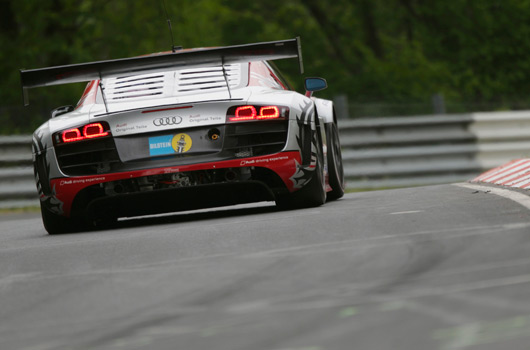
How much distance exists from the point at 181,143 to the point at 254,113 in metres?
0.49

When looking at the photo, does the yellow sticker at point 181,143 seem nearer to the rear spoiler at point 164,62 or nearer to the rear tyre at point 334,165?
the rear spoiler at point 164,62

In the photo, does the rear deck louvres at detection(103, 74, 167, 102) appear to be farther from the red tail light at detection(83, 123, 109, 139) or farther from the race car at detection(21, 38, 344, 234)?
the red tail light at detection(83, 123, 109, 139)

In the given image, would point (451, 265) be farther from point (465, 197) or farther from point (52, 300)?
point (465, 197)

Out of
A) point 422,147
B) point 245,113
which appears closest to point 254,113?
point 245,113

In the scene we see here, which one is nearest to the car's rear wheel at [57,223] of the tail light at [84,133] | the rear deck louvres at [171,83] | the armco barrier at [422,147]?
the tail light at [84,133]

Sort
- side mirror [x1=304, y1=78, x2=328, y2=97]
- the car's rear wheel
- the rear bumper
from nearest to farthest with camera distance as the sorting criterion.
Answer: the rear bumper → the car's rear wheel → side mirror [x1=304, y1=78, x2=328, y2=97]

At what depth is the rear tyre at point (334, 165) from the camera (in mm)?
8523

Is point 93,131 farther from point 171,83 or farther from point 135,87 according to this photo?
point 171,83

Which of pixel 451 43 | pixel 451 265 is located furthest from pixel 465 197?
pixel 451 43

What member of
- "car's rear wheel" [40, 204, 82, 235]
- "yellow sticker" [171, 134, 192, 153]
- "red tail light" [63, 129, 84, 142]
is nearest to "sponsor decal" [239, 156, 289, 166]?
"yellow sticker" [171, 134, 192, 153]

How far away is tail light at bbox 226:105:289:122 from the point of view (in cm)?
723

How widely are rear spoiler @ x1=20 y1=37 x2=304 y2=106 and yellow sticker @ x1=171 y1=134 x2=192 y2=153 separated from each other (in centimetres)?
54

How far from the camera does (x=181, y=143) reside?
7242mm

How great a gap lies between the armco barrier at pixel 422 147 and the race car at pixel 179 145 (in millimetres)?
6646
